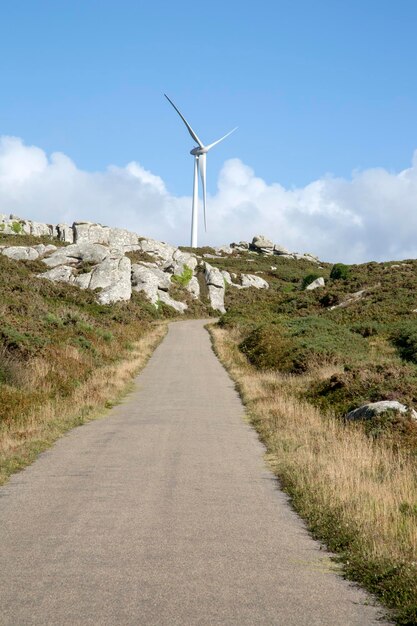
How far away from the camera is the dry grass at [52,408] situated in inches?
528

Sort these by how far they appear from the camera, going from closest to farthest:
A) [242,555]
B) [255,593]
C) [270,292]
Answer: [255,593] < [242,555] < [270,292]

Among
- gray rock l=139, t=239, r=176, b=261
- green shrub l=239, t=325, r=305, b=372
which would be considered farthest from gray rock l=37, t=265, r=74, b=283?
green shrub l=239, t=325, r=305, b=372

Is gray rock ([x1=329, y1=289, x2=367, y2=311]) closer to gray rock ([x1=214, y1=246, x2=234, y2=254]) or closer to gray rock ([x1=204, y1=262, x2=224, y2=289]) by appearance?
gray rock ([x1=204, y1=262, x2=224, y2=289])

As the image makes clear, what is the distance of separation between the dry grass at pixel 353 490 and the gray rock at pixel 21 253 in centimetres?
5227

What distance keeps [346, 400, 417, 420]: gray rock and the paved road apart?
3.62m

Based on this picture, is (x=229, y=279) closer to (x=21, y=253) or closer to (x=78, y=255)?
(x=78, y=255)

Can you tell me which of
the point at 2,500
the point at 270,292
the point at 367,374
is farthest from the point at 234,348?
the point at 270,292

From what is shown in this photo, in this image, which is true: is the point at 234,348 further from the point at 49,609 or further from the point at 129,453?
the point at 49,609

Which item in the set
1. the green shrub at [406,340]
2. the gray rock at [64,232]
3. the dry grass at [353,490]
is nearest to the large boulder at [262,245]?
the gray rock at [64,232]

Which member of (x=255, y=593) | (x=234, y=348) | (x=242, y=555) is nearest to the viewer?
(x=255, y=593)

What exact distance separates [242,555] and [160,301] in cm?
5769

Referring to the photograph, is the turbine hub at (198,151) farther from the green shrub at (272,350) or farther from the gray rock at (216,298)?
the green shrub at (272,350)

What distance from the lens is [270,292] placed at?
82.8 meters

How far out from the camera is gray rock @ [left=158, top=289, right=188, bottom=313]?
216 ft
